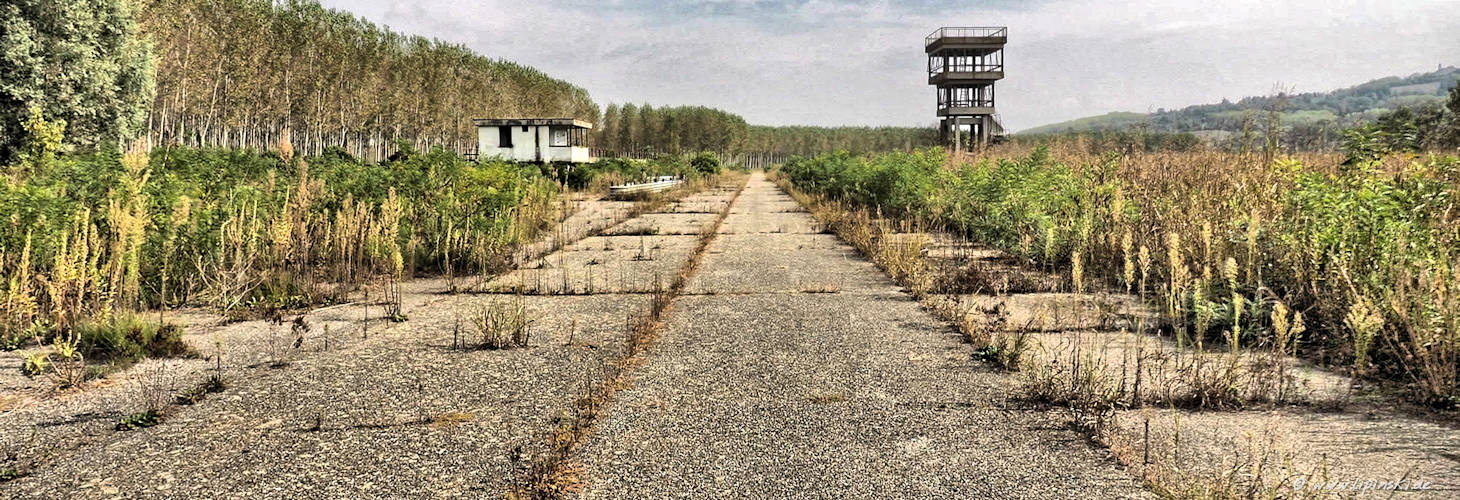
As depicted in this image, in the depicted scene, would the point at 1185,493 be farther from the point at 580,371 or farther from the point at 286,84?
the point at 286,84

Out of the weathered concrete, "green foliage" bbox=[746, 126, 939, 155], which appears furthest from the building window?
"green foliage" bbox=[746, 126, 939, 155]

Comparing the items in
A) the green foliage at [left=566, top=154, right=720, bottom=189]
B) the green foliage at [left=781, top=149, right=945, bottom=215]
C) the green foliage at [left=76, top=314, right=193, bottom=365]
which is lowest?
the green foliage at [left=76, top=314, right=193, bottom=365]

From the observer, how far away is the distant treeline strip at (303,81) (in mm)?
43906

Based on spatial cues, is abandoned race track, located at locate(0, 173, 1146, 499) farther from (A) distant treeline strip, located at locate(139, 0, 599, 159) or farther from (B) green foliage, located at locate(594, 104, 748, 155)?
(B) green foliage, located at locate(594, 104, 748, 155)

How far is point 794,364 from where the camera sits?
5.10 meters

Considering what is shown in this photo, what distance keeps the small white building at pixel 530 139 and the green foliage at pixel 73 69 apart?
52.2 ft

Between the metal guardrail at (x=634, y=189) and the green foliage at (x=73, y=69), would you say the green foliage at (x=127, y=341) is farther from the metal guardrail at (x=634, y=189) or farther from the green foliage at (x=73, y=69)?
the metal guardrail at (x=634, y=189)

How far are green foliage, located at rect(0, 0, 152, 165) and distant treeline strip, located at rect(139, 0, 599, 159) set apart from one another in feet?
38.8

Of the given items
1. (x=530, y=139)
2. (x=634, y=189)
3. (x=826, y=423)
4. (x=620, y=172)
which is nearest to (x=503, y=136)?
(x=530, y=139)

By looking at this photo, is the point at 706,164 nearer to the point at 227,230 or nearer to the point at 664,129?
the point at 664,129

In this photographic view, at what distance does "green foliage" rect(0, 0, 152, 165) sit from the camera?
2256 cm

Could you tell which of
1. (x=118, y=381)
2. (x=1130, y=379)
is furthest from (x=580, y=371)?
(x=1130, y=379)

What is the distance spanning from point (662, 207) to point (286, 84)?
125 feet

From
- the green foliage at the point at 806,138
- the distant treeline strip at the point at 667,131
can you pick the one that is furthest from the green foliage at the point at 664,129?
the green foliage at the point at 806,138
